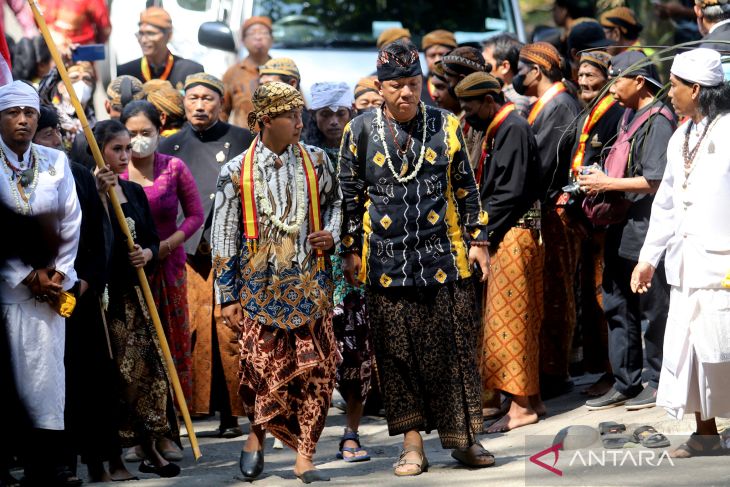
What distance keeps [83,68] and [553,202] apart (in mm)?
5009

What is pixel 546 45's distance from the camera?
9.01 m

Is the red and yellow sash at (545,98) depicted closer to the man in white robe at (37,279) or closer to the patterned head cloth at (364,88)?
the patterned head cloth at (364,88)

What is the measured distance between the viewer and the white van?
1232cm

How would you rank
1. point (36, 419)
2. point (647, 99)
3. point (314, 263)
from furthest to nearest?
point (647, 99) < point (314, 263) < point (36, 419)

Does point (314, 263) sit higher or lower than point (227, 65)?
lower

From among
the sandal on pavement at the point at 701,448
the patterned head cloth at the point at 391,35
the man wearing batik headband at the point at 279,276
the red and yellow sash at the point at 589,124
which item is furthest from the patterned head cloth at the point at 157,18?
the sandal on pavement at the point at 701,448

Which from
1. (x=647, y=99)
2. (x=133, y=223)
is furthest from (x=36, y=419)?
(x=647, y=99)

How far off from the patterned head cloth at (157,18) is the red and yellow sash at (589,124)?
15.7 ft

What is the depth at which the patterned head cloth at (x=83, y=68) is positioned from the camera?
1167cm

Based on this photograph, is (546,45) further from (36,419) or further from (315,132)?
(36,419)

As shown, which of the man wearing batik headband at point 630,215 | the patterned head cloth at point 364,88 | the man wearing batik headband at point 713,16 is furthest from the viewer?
the patterned head cloth at point 364,88

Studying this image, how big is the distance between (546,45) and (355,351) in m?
2.64

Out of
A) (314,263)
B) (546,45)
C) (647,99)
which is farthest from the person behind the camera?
(546,45)

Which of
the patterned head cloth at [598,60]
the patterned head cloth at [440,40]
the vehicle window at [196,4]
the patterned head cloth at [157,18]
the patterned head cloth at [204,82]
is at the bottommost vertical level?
the patterned head cloth at [204,82]
